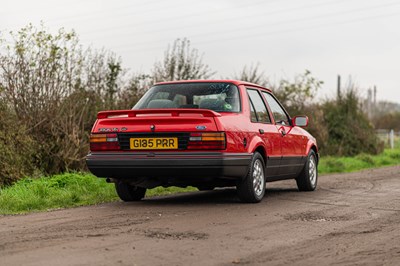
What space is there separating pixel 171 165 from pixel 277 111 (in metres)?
3.06

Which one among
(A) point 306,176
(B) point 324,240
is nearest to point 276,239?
(B) point 324,240

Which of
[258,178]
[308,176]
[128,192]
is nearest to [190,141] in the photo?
[258,178]

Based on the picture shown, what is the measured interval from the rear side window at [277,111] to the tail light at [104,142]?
9.53 feet

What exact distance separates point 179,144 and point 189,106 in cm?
91

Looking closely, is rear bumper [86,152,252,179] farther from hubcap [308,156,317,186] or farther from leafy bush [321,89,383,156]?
leafy bush [321,89,383,156]

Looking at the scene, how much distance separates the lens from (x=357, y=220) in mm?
8336

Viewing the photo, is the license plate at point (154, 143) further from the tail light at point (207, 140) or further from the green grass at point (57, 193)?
the green grass at point (57, 193)

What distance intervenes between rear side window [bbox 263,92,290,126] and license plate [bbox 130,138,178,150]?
8.53ft

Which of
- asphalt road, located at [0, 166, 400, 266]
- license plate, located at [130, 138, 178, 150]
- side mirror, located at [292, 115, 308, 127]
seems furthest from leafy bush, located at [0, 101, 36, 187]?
side mirror, located at [292, 115, 308, 127]

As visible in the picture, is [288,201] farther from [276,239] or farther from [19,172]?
[19,172]

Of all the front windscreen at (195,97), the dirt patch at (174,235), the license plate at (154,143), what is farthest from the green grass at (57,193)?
the dirt patch at (174,235)

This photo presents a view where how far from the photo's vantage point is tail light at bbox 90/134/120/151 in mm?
9797

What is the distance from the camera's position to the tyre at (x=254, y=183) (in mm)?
9977

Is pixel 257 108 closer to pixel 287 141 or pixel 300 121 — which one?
pixel 287 141
